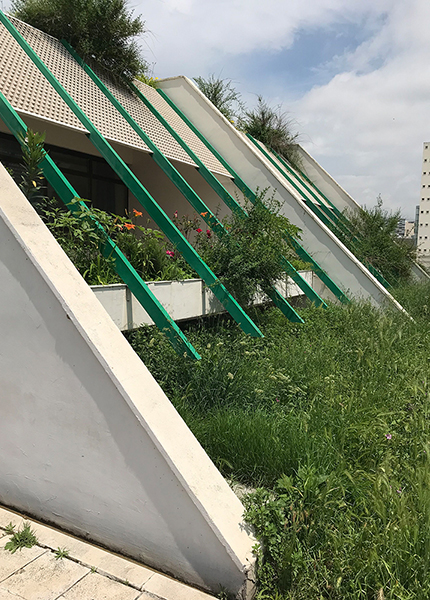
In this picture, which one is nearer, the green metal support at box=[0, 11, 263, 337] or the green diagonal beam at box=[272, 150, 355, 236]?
the green metal support at box=[0, 11, 263, 337]

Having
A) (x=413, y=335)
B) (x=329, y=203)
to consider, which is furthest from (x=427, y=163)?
(x=413, y=335)

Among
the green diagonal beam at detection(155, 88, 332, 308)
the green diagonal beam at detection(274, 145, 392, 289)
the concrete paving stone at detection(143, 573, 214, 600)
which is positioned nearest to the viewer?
the concrete paving stone at detection(143, 573, 214, 600)

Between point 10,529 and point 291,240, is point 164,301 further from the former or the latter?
point 291,240

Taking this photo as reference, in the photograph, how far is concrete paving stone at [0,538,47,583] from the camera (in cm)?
228

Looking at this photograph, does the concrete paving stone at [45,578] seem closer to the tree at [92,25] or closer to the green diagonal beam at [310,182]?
the tree at [92,25]

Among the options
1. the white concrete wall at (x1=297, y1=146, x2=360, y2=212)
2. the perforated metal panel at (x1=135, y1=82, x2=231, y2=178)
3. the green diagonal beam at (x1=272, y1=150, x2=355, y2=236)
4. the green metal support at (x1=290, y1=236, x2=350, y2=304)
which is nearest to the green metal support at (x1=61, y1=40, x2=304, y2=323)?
the perforated metal panel at (x1=135, y1=82, x2=231, y2=178)

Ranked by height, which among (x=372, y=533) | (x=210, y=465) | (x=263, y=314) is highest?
(x=263, y=314)

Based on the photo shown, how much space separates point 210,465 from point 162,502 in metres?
0.32

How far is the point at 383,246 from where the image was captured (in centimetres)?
1209

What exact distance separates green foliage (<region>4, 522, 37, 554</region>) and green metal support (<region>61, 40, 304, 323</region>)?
4578 mm

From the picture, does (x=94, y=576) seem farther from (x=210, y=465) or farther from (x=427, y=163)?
(x=427, y=163)

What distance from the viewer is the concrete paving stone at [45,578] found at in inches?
84.9

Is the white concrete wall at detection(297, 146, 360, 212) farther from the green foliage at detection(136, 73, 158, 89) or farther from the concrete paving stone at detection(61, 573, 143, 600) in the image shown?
the concrete paving stone at detection(61, 573, 143, 600)

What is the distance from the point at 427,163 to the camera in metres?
16.7
